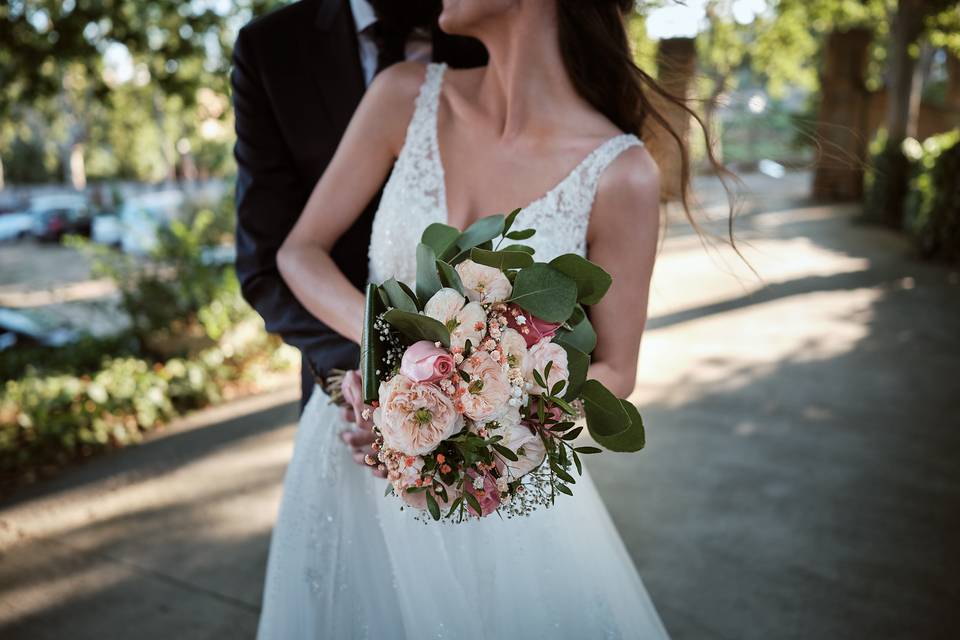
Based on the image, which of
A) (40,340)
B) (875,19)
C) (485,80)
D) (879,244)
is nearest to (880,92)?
(875,19)

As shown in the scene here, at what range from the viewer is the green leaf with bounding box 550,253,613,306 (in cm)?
121

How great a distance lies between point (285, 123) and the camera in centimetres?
204

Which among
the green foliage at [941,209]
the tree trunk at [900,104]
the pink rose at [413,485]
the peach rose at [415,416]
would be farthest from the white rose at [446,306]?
the tree trunk at [900,104]

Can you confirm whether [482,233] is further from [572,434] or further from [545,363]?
[572,434]

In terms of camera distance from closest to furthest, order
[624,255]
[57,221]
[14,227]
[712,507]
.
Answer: [624,255] → [712,507] → [57,221] → [14,227]

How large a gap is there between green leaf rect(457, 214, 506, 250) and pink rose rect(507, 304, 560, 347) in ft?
0.39

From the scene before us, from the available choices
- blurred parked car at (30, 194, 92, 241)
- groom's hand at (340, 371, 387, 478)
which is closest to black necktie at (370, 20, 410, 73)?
groom's hand at (340, 371, 387, 478)

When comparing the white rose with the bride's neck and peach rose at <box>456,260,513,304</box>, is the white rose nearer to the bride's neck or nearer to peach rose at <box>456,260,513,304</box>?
peach rose at <box>456,260,513,304</box>

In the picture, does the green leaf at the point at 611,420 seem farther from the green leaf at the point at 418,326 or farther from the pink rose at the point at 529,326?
the green leaf at the point at 418,326

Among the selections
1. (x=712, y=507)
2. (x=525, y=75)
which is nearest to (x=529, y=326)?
(x=525, y=75)

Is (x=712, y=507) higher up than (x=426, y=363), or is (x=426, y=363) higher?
(x=426, y=363)

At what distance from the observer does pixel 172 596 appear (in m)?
3.38

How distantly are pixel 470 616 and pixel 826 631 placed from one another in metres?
2.08

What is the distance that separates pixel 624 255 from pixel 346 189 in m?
0.69
